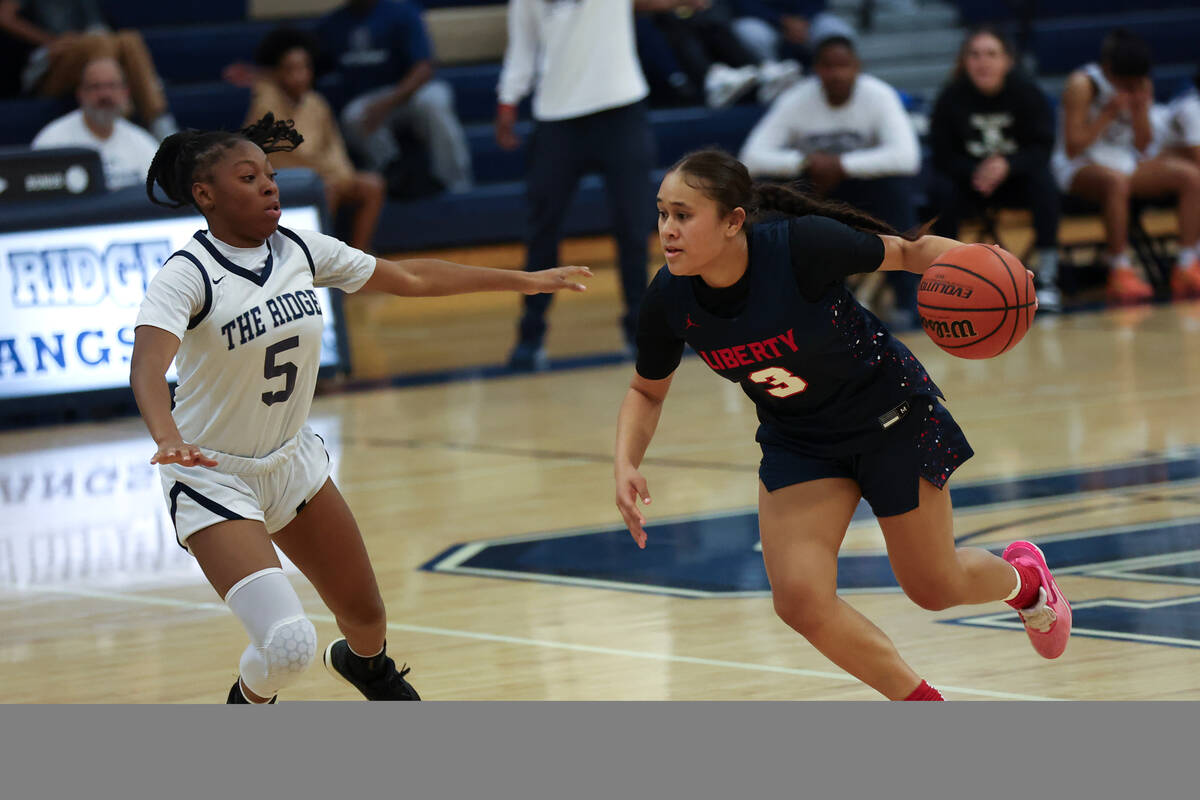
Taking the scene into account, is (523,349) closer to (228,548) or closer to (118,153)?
(118,153)

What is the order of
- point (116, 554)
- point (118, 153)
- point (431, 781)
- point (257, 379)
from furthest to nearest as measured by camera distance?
point (118, 153) < point (116, 554) < point (257, 379) < point (431, 781)

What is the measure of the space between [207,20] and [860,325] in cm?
1079

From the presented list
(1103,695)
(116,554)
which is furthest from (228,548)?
(116,554)

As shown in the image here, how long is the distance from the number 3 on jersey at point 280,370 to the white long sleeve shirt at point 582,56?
17.1 feet

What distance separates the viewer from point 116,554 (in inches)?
232

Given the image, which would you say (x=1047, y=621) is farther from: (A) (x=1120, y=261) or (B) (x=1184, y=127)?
(B) (x=1184, y=127)

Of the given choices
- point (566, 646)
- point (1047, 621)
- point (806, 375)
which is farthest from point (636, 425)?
point (1047, 621)

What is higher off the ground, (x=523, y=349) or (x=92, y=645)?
(x=92, y=645)

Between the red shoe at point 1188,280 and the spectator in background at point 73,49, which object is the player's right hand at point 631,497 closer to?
the spectator in background at point 73,49

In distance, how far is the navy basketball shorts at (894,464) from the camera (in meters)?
3.70

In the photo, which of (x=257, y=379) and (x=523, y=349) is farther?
(x=523, y=349)

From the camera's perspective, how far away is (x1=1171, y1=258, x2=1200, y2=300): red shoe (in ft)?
37.0

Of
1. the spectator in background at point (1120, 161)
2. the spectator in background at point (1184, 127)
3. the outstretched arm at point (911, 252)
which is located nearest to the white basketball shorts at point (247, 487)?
the outstretched arm at point (911, 252)

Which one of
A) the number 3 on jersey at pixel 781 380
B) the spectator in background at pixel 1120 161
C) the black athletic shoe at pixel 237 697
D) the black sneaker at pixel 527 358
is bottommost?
the black sneaker at pixel 527 358
